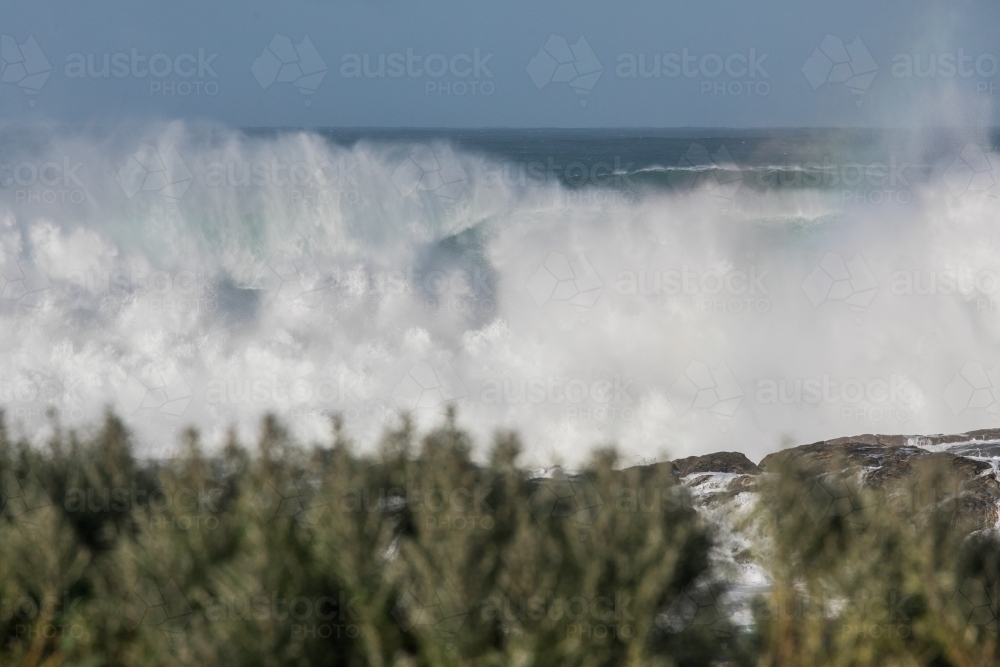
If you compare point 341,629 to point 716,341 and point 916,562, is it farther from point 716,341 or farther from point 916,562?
point 716,341

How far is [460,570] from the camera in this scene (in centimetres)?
314

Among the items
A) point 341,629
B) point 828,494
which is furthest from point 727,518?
point 341,629

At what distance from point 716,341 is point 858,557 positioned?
55.8ft

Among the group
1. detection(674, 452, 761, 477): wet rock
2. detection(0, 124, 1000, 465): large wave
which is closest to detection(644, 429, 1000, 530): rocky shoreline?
detection(674, 452, 761, 477): wet rock

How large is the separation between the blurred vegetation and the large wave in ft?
37.4

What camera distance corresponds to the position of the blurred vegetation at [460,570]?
3.17 metres

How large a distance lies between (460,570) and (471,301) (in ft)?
61.3

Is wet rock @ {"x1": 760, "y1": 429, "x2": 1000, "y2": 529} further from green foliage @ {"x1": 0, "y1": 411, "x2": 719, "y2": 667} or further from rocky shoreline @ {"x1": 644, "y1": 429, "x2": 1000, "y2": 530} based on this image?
green foliage @ {"x1": 0, "y1": 411, "x2": 719, "y2": 667}

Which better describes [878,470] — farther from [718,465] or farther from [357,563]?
[357,563]

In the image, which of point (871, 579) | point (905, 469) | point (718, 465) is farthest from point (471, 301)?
point (871, 579)

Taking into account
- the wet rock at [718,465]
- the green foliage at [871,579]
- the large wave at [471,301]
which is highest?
the large wave at [471,301]

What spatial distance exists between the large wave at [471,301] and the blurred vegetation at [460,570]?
449 inches

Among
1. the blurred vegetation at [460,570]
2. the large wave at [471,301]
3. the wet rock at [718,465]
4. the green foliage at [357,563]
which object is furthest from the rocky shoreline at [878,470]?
the large wave at [471,301]

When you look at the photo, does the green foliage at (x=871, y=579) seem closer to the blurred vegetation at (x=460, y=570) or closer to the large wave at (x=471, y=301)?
the blurred vegetation at (x=460, y=570)
